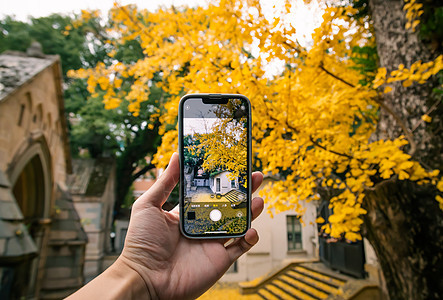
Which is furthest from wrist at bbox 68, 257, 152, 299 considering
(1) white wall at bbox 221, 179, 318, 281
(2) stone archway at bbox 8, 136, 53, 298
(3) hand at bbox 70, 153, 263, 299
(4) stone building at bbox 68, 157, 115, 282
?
(4) stone building at bbox 68, 157, 115, 282

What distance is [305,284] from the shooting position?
21.6 ft

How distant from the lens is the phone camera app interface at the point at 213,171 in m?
1.14

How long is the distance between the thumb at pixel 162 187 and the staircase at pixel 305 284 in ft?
18.5

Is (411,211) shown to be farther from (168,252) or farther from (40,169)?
(40,169)

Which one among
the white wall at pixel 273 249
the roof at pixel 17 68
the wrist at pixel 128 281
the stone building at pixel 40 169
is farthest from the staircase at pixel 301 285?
the roof at pixel 17 68

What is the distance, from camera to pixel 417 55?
2553 millimetres

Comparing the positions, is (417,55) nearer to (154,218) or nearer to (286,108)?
(286,108)

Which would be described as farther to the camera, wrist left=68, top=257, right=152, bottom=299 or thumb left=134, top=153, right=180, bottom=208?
thumb left=134, top=153, right=180, bottom=208

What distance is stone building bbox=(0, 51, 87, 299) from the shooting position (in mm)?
4102

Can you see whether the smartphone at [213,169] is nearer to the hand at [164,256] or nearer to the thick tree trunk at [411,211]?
the hand at [164,256]

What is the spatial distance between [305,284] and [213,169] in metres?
6.78

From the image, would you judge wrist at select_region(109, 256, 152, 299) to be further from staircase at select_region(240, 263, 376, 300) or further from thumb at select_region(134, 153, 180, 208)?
staircase at select_region(240, 263, 376, 300)

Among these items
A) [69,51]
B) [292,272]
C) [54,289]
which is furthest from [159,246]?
[69,51]

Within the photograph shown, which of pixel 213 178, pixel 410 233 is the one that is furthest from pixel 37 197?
pixel 410 233
